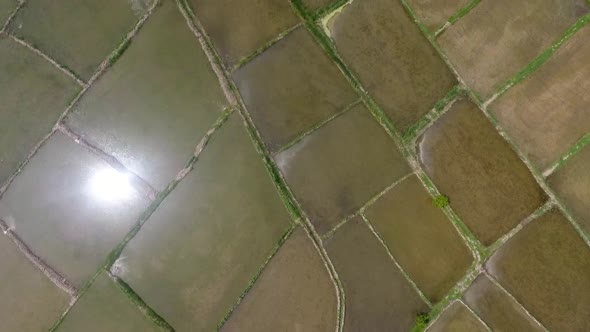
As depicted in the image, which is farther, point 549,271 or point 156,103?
point 156,103

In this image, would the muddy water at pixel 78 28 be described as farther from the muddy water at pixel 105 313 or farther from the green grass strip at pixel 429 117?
the green grass strip at pixel 429 117

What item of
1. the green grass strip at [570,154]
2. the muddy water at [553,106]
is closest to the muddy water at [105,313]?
the muddy water at [553,106]

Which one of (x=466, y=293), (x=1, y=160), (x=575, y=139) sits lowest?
(x=466, y=293)

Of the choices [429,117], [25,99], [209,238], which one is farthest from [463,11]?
[25,99]

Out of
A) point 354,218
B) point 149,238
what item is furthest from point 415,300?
point 149,238

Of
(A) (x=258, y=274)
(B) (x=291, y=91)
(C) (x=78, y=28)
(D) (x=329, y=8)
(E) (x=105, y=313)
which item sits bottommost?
(A) (x=258, y=274)

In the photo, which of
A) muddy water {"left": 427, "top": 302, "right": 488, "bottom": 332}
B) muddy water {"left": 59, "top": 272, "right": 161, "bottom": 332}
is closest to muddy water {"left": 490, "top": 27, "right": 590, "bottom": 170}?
muddy water {"left": 427, "top": 302, "right": 488, "bottom": 332}

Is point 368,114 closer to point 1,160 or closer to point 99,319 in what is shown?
point 99,319

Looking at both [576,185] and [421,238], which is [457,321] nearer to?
[421,238]
